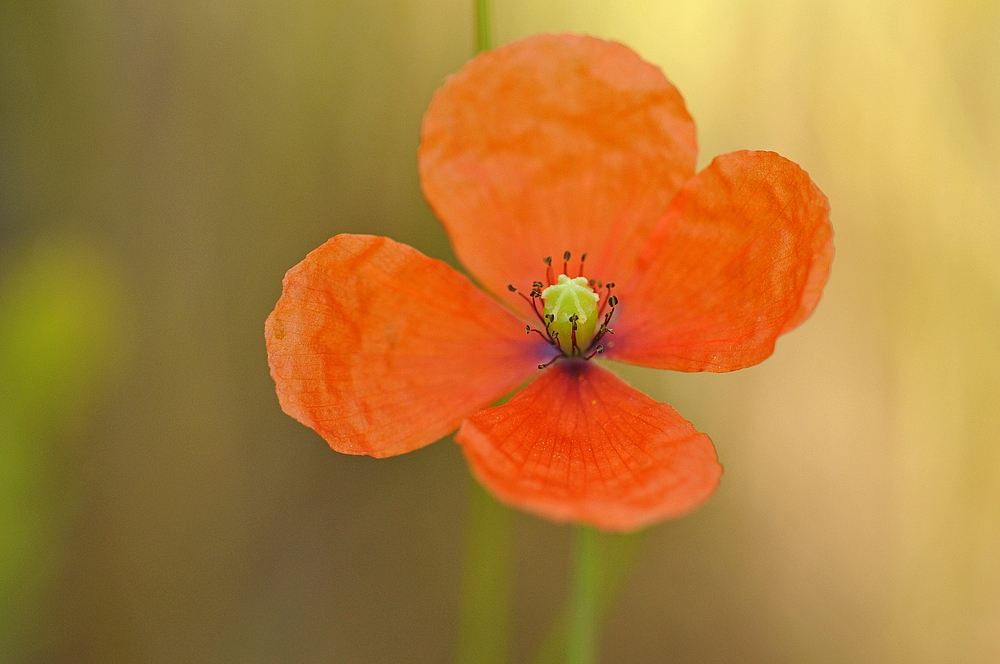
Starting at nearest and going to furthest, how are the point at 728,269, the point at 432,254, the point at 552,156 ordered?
the point at 728,269, the point at 552,156, the point at 432,254

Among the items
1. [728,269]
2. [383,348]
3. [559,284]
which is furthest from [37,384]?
[728,269]

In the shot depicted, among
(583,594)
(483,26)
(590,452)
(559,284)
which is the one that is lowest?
(583,594)

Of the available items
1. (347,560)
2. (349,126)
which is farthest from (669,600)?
(349,126)

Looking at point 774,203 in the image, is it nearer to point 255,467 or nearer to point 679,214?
point 679,214

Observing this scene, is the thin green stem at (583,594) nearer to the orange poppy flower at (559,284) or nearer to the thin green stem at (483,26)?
the orange poppy flower at (559,284)

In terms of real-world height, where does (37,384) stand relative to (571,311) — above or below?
below

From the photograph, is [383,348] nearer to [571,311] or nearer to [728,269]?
[571,311]

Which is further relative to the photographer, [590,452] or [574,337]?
[574,337]
